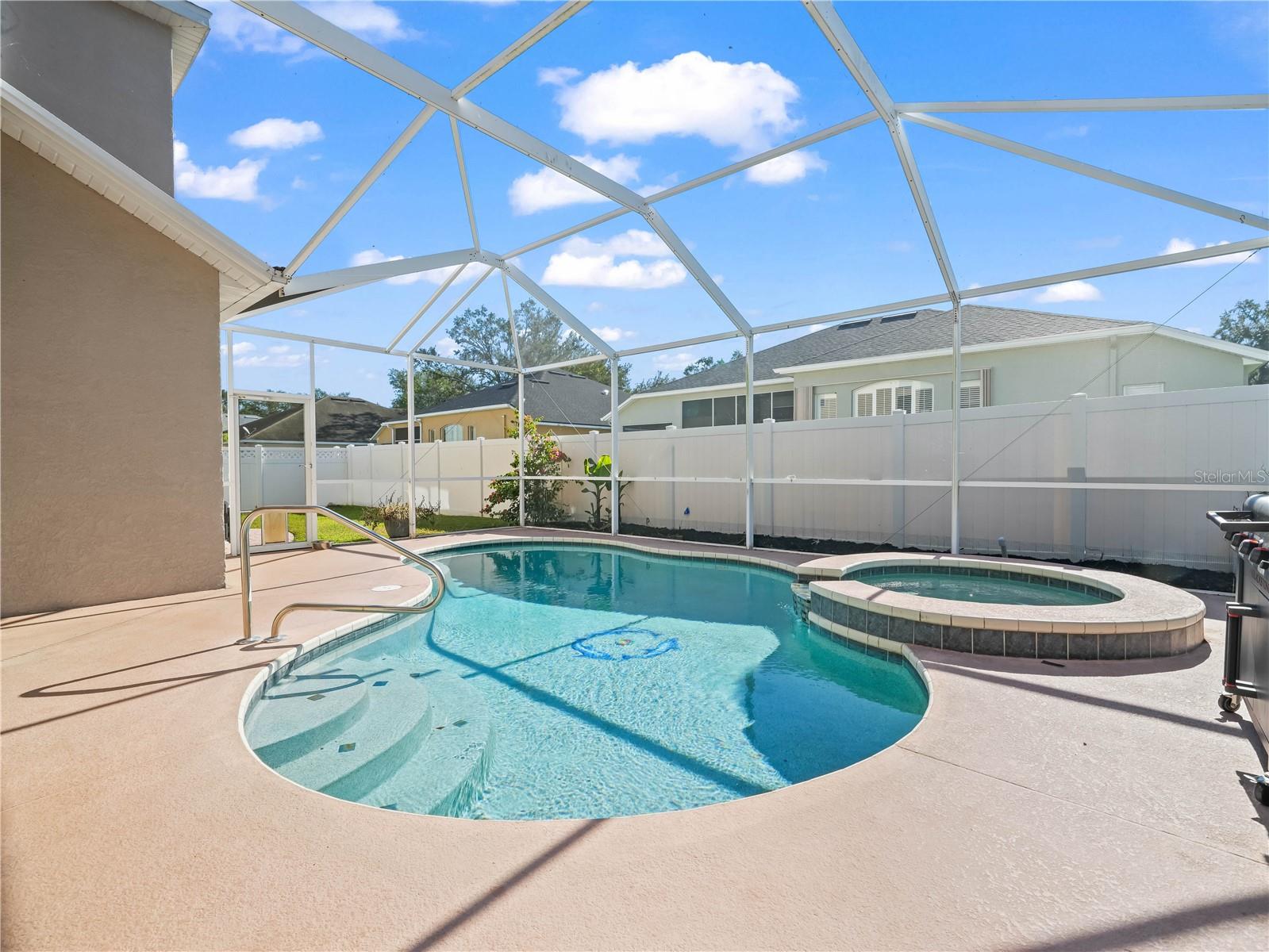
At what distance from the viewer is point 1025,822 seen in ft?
7.49

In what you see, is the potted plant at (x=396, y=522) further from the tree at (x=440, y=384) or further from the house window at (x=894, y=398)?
the tree at (x=440, y=384)

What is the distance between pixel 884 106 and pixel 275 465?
14.0 m

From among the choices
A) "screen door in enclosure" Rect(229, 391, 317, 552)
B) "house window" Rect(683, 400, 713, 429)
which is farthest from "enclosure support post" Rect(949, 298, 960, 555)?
"house window" Rect(683, 400, 713, 429)

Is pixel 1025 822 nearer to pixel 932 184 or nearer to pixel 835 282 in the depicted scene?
pixel 932 184

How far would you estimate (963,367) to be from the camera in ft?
32.4

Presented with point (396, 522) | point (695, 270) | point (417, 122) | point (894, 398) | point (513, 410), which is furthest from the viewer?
point (513, 410)

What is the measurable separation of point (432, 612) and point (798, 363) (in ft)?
29.9

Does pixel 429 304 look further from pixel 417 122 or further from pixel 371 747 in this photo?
pixel 371 747

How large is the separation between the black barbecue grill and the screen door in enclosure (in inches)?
277

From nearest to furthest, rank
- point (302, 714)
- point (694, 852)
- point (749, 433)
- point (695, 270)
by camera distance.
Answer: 1. point (694, 852)
2. point (302, 714)
3. point (695, 270)
4. point (749, 433)

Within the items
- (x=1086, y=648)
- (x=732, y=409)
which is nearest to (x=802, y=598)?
(x=1086, y=648)

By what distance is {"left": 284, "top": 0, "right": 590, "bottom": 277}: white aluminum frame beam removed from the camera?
190 inches

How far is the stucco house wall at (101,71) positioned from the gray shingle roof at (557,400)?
9.18 metres

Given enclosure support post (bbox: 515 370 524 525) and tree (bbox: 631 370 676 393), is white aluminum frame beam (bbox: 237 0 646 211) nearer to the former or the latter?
enclosure support post (bbox: 515 370 524 525)
